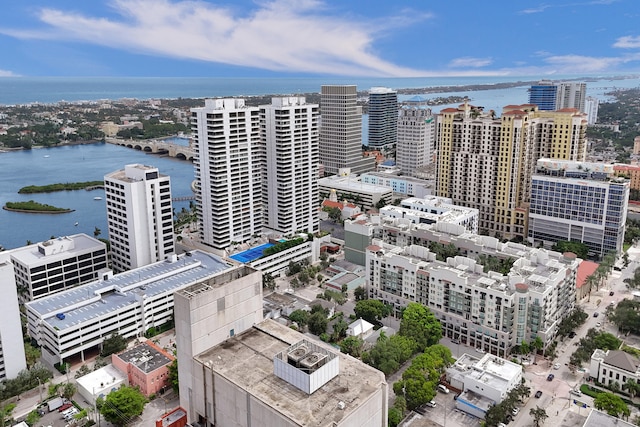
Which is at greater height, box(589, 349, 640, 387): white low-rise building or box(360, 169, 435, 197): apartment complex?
box(360, 169, 435, 197): apartment complex

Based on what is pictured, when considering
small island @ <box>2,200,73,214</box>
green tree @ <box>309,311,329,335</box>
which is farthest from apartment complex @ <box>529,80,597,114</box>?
green tree @ <box>309,311,329,335</box>

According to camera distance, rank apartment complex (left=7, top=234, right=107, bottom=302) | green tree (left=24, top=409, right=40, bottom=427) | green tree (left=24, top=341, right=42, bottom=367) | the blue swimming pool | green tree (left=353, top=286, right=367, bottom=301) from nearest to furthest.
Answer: green tree (left=24, top=409, right=40, bottom=427) < green tree (left=24, top=341, right=42, bottom=367) < apartment complex (left=7, top=234, right=107, bottom=302) < green tree (left=353, top=286, right=367, bottom=301) < the blue swimming pool

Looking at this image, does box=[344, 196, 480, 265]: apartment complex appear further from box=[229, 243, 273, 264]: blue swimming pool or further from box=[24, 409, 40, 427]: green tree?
box=[24, 409, 40, 427]: green tree

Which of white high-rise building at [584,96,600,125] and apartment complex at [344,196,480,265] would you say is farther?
white high-rise building at [584,96,600,125]

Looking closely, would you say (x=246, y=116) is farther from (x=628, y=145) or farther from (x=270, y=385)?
(x=628, y=145)

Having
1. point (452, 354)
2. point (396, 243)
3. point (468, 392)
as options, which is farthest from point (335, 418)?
point (396, 243)

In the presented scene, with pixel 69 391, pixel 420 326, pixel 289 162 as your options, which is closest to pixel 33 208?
pixel 289 162
